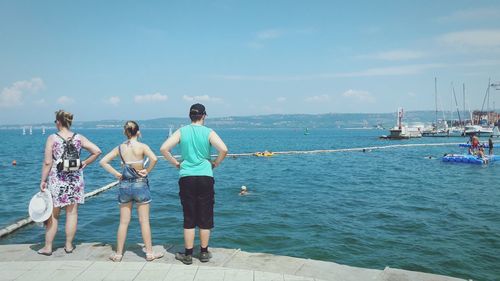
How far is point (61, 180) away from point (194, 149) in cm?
259

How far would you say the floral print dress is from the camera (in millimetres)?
7047

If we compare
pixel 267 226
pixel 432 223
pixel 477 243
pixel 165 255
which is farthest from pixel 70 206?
pixel 432 223

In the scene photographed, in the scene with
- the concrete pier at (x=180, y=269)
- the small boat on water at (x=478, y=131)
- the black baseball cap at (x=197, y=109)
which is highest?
the black baseball cap at (x=197, y=109)

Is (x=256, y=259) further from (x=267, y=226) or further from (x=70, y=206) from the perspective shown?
(x=267, y=226)

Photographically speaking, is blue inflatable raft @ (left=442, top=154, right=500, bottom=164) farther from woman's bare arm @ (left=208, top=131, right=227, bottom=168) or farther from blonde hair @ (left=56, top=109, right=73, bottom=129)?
blonde hair @ (left=56, top=109, right=73, bottom=129)

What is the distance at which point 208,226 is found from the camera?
671 cm

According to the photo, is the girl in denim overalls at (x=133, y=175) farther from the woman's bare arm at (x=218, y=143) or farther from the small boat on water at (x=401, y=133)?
the small boat on water at (x=401, y=133)

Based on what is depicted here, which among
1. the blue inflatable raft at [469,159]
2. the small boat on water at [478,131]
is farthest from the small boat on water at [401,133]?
the blue inflatable raft at [469,159]

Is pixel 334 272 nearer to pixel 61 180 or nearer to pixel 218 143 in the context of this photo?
pixel 218 143

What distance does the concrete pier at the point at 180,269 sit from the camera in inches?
238

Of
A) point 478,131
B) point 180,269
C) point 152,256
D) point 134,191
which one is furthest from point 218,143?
point 478,131

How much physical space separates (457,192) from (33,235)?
2259 centimetres

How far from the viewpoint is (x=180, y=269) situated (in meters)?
6.38

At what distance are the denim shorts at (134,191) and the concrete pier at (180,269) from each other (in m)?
1.04
